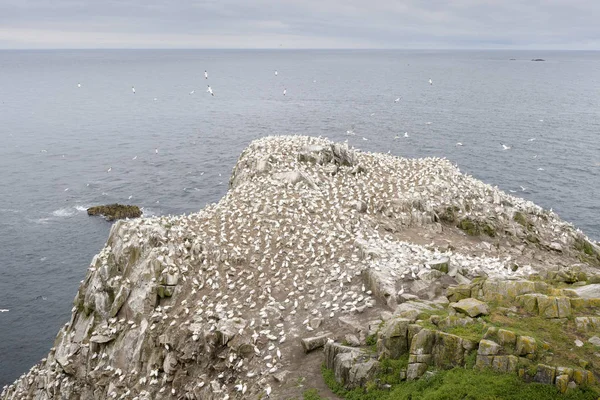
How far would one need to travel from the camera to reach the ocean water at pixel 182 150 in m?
53.5

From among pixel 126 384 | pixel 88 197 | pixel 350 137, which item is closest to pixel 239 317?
pixel 126 384

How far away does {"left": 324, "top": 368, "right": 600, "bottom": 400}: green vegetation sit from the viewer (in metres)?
15.6

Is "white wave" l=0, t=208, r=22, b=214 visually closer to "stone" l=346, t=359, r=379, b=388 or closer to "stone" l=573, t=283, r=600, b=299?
"stone" l=346, t=359, r=379, b=388

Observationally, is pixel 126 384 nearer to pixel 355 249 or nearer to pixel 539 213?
pixel 355 249

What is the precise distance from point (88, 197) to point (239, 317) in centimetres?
5435

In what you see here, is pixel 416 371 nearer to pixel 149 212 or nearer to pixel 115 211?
pixel 149 212

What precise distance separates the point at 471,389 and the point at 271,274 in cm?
1474

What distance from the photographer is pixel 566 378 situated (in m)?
15.8

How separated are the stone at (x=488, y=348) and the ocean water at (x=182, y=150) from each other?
36214 millimetres

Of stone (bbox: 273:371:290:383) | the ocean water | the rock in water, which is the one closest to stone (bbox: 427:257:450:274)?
stone (bbox: 273:371:290:383)

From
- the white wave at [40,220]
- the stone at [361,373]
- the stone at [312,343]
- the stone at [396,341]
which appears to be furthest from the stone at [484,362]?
the white wave at [40,220]

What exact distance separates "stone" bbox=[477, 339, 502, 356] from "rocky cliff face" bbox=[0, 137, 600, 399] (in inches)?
134

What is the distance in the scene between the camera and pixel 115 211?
66.1 m

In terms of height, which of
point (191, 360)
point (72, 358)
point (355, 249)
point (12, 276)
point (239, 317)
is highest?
point (355, 249)
